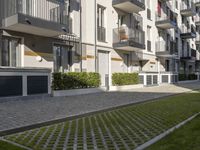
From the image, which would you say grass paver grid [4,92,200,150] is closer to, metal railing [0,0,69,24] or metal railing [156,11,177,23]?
metal railing [0,0,69,24]

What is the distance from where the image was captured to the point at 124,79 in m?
19.6

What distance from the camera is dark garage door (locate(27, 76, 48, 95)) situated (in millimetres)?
11484

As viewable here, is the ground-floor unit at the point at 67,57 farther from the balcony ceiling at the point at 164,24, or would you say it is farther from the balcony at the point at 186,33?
the balcony at the point at 186,33

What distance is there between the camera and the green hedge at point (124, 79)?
62.6ft

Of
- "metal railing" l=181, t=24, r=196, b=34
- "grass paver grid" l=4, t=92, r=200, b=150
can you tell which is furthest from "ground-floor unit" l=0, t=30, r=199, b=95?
"metal railing" l=181, t=24, r=196, b=34

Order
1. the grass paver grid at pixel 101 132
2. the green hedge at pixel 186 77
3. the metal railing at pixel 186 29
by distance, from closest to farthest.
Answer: the grass paver grid at pixel 101 132
the green hedge at pixel 186 77
the metal railing at pixel 186 29

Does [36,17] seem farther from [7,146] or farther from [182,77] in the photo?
[182,77]

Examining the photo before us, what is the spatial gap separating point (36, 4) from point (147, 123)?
9023 millimetres

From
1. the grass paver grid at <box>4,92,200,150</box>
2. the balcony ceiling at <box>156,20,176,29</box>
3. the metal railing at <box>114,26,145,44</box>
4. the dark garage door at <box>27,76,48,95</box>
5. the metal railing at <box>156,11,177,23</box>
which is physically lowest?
the grass paver grid at <box>4,92,200,150</box>

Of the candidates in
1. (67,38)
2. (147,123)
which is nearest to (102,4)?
(67,38)

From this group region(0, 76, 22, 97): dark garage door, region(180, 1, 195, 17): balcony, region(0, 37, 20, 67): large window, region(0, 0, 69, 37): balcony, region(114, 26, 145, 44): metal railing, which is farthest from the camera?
region(180, 1, 195, 17): balcony

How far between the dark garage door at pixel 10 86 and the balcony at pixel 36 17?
105 inches

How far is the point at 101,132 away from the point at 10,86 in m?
6.34

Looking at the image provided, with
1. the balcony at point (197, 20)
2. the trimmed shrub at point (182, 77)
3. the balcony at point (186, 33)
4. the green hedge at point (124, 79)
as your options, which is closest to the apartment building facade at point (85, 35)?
the green hedge at point (124, 79)
